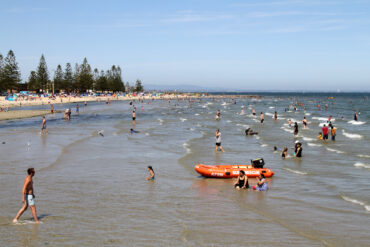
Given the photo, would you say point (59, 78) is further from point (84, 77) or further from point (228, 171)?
point (228, 171)

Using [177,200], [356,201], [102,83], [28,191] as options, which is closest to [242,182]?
[177,200]

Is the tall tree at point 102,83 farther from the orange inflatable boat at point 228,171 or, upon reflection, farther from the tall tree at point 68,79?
the orange inflatable boat at point 228,171

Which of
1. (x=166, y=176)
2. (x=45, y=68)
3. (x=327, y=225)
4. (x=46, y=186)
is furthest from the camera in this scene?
(x=45, y=68)

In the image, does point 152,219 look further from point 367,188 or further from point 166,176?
point 367,188

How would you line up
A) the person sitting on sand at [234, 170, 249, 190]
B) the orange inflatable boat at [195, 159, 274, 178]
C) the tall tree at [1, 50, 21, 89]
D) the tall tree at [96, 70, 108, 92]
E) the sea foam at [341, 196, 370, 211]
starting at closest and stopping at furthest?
the sea foam at [341, 196, 370, 211], the person sitting on sand at [234, 170, 249, 190], the orange inflatable boat at [195, 159, 274, 178], the tall tree at [1, 50, 21, 89], the tall tree at [96, 70, 108, 92]

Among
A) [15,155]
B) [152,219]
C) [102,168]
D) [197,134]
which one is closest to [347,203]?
[152,219]

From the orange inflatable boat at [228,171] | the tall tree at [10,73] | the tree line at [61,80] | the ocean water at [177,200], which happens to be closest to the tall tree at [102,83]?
the tree line at [61,80]

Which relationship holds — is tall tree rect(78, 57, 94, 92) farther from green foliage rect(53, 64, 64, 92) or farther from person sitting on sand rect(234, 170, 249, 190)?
person sitting on sand rect(234, 170, 249, 190)

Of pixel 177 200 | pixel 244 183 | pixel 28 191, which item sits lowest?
pixel 177 200

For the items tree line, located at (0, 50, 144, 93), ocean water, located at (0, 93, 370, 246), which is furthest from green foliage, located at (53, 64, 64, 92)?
ocean water, located at (0, 93, 370, 246)

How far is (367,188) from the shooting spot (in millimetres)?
15977

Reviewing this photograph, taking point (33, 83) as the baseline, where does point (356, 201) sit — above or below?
below

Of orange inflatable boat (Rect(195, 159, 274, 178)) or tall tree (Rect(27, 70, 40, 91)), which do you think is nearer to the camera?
orange inflatable boat (Rect(195, 159, 274, 178))

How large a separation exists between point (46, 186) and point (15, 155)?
859 cm
